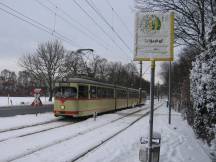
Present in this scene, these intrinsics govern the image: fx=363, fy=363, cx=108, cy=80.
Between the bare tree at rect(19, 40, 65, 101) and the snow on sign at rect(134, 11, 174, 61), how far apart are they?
55.3m

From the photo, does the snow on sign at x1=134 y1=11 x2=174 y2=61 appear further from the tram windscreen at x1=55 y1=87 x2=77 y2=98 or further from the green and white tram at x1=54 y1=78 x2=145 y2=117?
the tram windscreen at x1=55 y1=87 x2=77 y2=98

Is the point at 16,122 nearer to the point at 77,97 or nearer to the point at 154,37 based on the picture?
the point at 77,97

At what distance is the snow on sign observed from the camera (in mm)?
6602

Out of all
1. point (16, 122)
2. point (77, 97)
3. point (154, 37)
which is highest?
point (154, 37)

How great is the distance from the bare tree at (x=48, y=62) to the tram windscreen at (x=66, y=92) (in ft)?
128

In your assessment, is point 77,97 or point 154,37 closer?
point 154,37

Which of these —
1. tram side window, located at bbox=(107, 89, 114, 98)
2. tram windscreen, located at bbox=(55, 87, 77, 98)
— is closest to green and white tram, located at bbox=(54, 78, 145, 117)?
tram windscreen, located at bbox=(55, 87, 77, 98)

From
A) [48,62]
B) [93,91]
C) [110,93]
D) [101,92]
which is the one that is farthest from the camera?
[48,62]

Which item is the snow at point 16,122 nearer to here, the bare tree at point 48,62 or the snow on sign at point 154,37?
the snow on sign at point 154,37

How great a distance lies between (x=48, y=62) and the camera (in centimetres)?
6159

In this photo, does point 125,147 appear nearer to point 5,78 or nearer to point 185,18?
point 185,18

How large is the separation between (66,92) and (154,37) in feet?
53.3

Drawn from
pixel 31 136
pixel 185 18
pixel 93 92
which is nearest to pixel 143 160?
pixel 31 136

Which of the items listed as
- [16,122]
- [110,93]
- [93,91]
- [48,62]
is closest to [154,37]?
[16,122]
